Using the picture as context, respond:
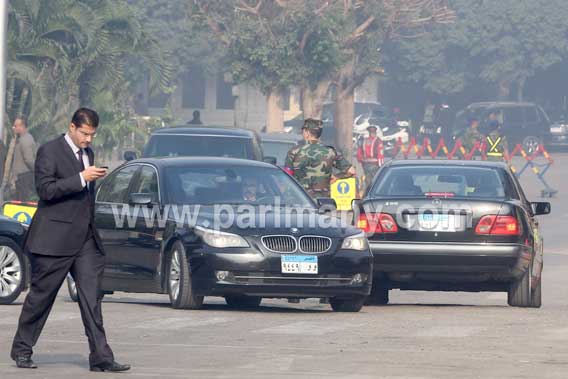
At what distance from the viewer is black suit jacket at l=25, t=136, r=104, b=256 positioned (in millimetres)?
10117

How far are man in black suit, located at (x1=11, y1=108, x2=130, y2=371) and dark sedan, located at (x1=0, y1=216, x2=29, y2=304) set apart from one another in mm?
5341

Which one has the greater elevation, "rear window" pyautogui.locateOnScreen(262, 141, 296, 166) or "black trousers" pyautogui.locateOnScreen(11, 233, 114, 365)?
"black trousers" pyautogui.locateOnScreen(11, 233, 114, 365)

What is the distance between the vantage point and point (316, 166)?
18.2 metres

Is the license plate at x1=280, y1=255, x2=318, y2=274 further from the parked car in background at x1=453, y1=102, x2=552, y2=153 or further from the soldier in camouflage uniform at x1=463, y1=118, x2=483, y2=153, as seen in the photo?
the parked car in background at x1=453, y1=102, x2=552, y2=153

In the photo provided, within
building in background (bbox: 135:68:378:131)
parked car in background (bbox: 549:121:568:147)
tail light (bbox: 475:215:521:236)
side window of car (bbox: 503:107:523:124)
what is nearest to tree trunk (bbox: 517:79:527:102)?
building in background (bbox: 135:68:378:131)

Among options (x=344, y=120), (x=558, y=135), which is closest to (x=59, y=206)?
(x=344, y=120)

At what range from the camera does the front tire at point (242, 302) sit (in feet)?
50.4

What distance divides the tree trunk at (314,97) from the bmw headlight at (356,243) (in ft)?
98.8

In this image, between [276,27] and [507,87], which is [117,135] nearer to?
[276,27]

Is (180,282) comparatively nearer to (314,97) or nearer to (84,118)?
(84,118)

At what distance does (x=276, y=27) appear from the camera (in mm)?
44719

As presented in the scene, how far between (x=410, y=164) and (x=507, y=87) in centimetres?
5797

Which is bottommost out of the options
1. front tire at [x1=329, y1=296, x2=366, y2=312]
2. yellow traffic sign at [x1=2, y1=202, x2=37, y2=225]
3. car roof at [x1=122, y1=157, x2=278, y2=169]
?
front tire at [x1=329, y1=296, x2=366, y2=312]

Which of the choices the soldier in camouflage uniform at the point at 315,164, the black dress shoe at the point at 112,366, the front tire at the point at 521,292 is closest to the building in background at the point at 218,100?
the soldier in camouflage uniform at the point at 315,164
